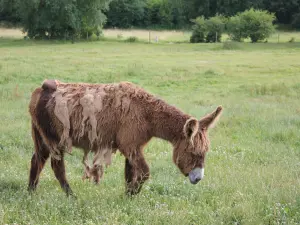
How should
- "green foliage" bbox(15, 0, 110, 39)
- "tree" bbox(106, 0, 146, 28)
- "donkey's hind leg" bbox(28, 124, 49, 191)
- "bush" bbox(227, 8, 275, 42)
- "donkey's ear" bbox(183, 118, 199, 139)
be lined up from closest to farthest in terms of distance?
"donkey's ear" bbox(183, 118, 199, 139) → "donkey's hind leg" bbox(28, 124, 49, 191) → "green foliage" bbox(15, 0, 110, 39) → "bush" bbox(227, 8, 275, 42) → "tree" bbox(106, 0, 146, 28)

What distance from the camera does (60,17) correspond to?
162 ft

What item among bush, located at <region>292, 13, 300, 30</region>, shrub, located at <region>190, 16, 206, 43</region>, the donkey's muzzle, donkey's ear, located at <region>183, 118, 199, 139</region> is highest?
bush, located at <region>292, 13, 300, 30</region>

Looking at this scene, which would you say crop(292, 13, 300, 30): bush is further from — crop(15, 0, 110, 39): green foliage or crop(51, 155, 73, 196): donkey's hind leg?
crop(51, 155, 73, 196): donkey's hind leg

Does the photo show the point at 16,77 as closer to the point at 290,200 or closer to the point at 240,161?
the point at 240,161

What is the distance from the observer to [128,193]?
19.9 feet

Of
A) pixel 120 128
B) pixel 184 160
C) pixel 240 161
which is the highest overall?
pixel 120 128

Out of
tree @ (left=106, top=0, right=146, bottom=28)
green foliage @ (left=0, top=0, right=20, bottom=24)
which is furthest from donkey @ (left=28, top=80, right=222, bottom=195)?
tree @ (left=106, top=0, right=146, bottom=28)

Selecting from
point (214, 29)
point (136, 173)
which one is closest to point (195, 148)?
point (136, 173)

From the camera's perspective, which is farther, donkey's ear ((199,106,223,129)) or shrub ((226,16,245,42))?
shrub ((226,16,245,42))

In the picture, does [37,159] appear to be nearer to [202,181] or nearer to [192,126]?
[192,126]

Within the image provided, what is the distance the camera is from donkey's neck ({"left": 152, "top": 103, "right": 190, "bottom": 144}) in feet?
19.4

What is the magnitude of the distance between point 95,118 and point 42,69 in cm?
1626

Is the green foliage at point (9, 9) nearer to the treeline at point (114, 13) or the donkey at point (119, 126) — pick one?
the treeline at point (114, 13)

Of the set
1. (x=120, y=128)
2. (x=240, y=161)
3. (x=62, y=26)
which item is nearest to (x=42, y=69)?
(x=240, y=161)
